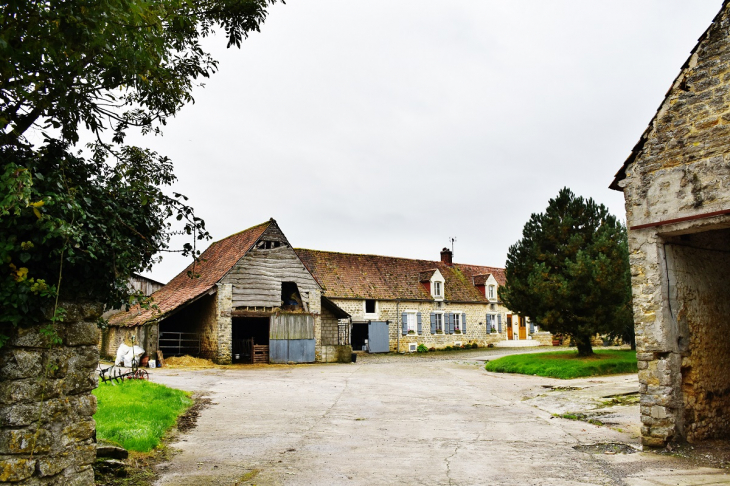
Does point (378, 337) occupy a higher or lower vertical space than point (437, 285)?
lower

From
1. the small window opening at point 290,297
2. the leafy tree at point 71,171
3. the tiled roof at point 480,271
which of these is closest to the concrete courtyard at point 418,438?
the leafy tree at point 71,171

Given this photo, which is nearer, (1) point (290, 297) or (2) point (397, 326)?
(1) point (290, 297)

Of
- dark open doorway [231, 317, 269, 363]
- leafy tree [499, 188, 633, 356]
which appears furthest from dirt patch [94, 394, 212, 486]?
dark open doorway [231, 317, 269, 363]

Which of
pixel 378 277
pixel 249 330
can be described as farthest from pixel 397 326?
pixel 249 330

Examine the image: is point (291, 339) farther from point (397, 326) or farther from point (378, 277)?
point (378, 277)

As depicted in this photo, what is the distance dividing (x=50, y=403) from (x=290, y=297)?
23.6m

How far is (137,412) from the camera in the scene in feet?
30.9

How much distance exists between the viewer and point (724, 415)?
8.55 m

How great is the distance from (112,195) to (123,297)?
103 centimetres

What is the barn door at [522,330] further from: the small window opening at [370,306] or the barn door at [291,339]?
the barn door at [291,339]

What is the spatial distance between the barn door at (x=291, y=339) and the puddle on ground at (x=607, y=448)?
19769 millimetres

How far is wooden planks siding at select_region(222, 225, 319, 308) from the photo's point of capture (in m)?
25.9

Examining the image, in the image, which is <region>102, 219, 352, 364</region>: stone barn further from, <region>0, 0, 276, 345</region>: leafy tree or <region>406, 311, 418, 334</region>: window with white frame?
<region>0, 0, 276, 345</region>: leafy tree

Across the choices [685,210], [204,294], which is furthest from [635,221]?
[204,294]
